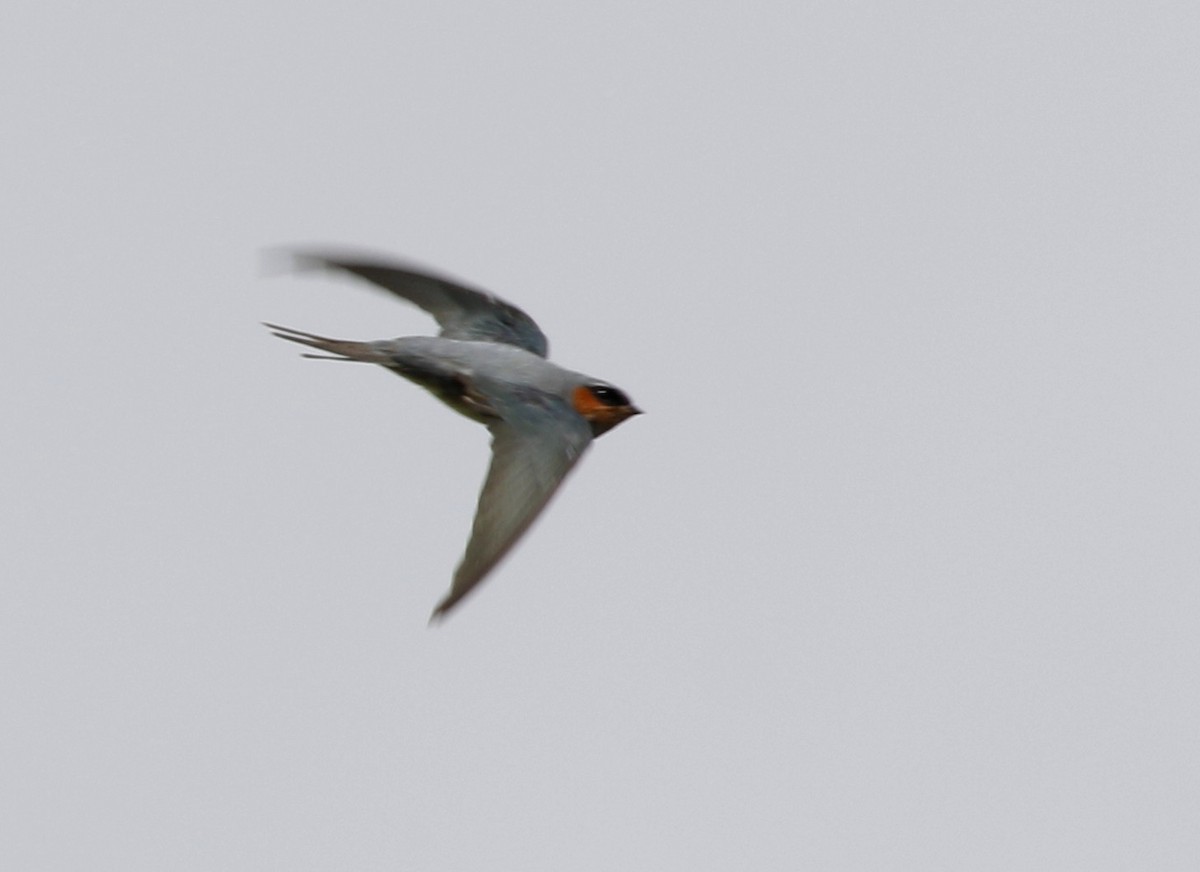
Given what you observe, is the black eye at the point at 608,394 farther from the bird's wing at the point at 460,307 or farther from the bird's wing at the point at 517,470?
the bird's wing at the point at 460,307

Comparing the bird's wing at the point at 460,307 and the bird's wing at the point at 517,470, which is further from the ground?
the bird's wing at the point at 460,307

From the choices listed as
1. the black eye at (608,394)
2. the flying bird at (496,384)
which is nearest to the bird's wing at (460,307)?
the flying bird at (496,384)

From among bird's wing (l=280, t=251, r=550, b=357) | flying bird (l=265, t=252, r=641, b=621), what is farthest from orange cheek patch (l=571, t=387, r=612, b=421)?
bird's wing (l=280, t=251, r=550, b=357)

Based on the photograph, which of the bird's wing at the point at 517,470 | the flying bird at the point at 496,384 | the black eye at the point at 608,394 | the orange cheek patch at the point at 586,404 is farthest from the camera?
the black eye at the point at 608,394

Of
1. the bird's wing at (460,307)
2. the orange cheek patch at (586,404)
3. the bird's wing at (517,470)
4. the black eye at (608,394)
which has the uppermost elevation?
the bird's wing at (460,307)

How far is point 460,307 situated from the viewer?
33.1 feet

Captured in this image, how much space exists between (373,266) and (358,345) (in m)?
0.48

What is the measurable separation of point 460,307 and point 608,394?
3.02 ft

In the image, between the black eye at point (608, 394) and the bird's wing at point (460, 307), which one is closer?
the black eye at point (608, 394)

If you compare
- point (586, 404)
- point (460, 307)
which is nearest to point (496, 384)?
point (586, 404)

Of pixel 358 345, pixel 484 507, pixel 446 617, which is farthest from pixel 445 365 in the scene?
pixel 446 617

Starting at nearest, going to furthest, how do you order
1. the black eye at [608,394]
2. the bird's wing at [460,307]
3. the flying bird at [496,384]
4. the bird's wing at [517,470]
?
the bird's wing at [517,470] → the flying bird at [496,384] → the black eye at [608,394] → the bird's wing at [460,307]

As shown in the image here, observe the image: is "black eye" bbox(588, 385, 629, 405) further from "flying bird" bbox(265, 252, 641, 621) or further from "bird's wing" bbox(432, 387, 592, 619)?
"bird's wing" bbox(432, 387, 592, 619)

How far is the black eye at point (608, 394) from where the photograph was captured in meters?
9.63
